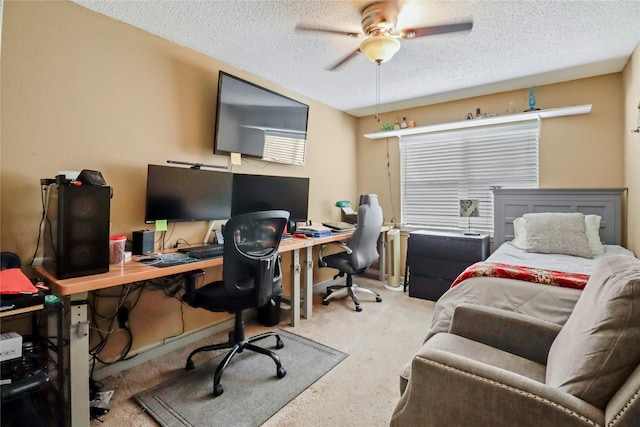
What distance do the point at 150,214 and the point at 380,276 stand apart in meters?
3.00

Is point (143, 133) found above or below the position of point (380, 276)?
above

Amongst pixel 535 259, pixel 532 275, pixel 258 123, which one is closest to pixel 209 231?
pixel 258 123

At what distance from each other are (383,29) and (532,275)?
1.75m

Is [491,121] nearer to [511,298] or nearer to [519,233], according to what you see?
[519,233]

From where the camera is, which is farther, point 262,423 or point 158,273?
point 158,273

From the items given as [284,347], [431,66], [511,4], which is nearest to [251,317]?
[284,347]

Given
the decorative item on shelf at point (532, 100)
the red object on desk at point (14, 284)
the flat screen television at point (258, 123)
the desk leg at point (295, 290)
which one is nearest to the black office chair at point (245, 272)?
the desk leg at point (295, 290)

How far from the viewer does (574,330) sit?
3.47 feet

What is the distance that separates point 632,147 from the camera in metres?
2.57

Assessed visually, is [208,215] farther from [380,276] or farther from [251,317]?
[380,276]

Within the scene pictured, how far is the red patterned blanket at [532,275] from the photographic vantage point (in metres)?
1.60

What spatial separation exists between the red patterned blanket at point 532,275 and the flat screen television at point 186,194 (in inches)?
74.1

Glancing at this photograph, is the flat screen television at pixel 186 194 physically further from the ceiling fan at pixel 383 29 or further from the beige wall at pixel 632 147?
the beige wall at pixel 632 147

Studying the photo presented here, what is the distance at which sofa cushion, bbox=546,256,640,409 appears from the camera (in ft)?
2.66
